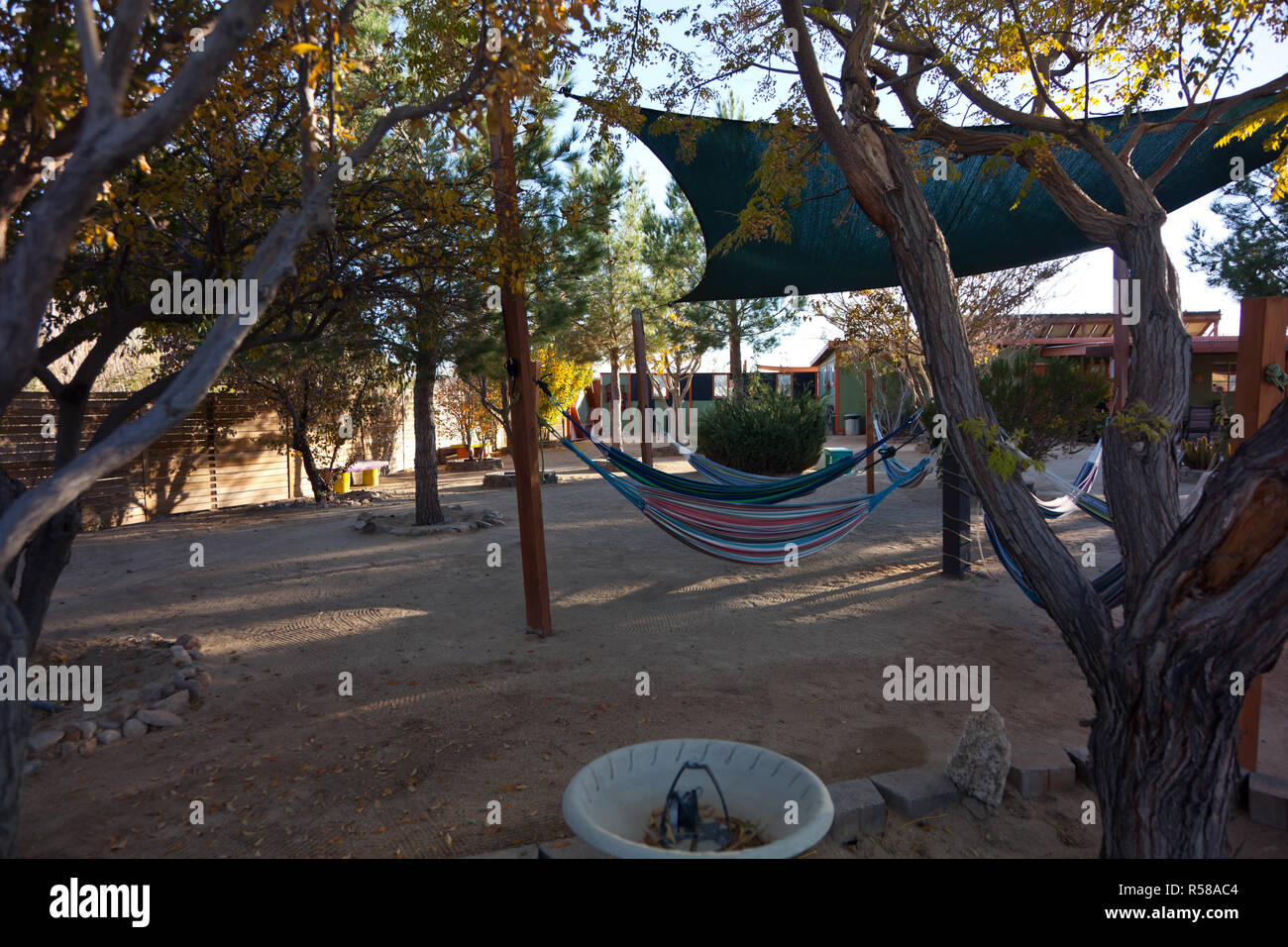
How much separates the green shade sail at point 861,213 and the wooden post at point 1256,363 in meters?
1.71

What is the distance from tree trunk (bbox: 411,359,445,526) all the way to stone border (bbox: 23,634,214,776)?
135 inches

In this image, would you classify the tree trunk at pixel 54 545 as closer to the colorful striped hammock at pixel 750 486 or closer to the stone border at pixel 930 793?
the stone border at pixel 930 793

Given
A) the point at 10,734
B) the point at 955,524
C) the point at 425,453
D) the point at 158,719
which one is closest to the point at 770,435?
the point at 425,453

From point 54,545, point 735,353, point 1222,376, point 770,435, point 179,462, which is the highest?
point 735,353

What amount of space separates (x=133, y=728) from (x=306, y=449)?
6.28 metres

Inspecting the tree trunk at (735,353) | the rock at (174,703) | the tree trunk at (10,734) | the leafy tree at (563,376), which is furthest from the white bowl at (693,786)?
the tree trunk at (735,353)

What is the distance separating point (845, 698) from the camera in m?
2.75

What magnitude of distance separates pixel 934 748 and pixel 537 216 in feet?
11.4

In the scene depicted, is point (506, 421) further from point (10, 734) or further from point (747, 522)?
point (10, 734)

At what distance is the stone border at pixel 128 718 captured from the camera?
2369 millimetres

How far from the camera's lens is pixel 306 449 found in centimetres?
831

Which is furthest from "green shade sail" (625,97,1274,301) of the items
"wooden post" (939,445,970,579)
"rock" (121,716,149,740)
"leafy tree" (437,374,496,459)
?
"leafy tree" (437,374,496,459)

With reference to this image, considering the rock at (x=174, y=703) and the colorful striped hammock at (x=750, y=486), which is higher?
the colorful striped hammock at (x=750, y=486)

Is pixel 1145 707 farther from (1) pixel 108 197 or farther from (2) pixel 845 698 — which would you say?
(1) pixel 108 197
